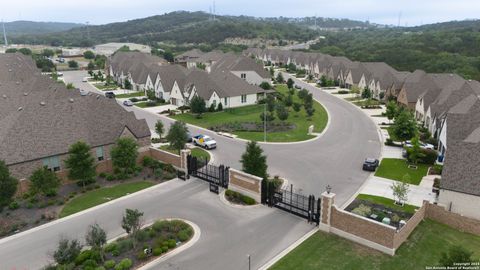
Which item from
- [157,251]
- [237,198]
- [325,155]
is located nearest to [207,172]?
[237,198]

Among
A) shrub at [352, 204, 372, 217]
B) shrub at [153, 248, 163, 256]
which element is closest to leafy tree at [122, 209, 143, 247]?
shrub at [153, 248, 163, 256]

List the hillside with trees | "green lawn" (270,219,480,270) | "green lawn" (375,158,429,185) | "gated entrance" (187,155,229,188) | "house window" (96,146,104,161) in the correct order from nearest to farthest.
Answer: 1. "green lawn" (270,219,480,270)
2. "gated entrance" (187,155,229,188)
3. "green lawn" (375,158,429,185)
4. "house window" (96,146,104,161)
5. the hillside with trees

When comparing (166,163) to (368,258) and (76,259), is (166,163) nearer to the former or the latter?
(76,259)

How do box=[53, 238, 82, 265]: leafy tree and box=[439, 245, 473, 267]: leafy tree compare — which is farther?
box=[53, 238, 82, 265]: leafy tree

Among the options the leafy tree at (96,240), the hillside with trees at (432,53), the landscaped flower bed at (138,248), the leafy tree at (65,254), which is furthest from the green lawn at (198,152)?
the hillside with trees at (432,53)

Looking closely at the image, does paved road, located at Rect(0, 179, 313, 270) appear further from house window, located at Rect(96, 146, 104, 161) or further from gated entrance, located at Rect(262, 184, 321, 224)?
house window, located at Rect(96, 146, 104, 161)
